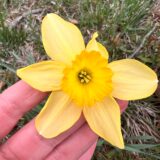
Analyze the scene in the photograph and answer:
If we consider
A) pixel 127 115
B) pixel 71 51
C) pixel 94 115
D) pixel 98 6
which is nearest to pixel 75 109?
pixel 94 115

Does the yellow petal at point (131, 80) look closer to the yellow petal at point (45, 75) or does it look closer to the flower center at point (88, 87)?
the flower center at point (88, 87)

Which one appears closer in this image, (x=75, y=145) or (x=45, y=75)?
(x=45, y=75)

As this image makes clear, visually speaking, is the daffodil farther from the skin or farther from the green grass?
the green grass

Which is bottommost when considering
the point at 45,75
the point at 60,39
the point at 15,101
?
the point at 15,101

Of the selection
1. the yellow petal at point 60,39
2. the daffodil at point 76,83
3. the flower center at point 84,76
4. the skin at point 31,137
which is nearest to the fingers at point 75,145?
the skin at point 31,137

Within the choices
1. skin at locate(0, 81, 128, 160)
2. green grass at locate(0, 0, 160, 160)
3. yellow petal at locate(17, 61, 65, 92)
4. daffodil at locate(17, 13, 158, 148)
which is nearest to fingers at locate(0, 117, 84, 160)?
skin at locate(0, 81, 128, 160)

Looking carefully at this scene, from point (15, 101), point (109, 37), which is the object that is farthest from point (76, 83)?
point (109, 37)

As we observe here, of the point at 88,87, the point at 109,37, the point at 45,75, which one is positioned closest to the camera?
the point at 45,75

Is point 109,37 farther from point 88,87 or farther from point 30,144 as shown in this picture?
point 30,144
